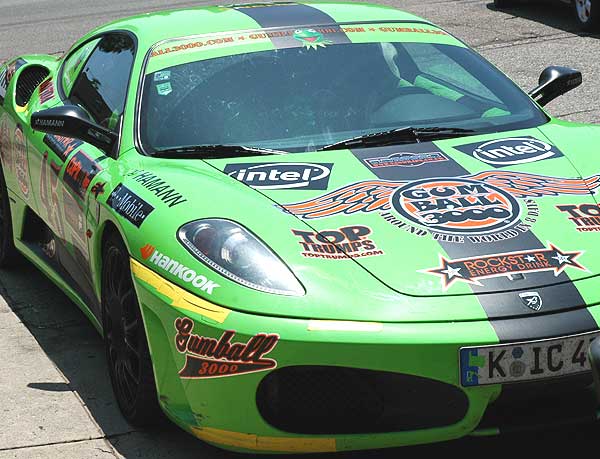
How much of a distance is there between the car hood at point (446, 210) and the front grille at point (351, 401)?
293 millimetres

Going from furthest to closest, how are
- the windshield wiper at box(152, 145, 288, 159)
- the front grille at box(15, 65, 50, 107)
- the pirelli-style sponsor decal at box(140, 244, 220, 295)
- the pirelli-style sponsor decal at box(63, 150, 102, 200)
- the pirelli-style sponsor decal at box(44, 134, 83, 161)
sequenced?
the front grille at box(15, 65, 50, 107)
the pirelli-style sponsor decal at box(44, 134, 83, 161)
the pirelli-style sponsor decal at box(63, 150, 102, 200)
the windshield wiper at box(152, 145, 288, 159)
the pirelli-style sponsor decal at box(140, 244, 220, 295)

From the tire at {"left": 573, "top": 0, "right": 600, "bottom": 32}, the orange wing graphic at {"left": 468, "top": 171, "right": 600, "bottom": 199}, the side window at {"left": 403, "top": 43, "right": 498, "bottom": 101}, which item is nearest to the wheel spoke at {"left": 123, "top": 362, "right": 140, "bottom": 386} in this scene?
the orange wing graphic at {"left": 468, "top": 171, "right": 600, "bottom": 199}

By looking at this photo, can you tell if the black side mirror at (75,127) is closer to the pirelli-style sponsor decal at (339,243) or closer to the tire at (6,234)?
the pirelli-style sponsor decal at (339,243)

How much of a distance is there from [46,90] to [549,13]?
29.6 ft

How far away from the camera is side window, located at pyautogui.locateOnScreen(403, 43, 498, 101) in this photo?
17.3 feet

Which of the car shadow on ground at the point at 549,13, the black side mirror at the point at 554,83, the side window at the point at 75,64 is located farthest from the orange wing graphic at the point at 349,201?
the car shadow on ground at the point at 549,13

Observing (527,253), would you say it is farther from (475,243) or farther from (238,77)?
(238,77)

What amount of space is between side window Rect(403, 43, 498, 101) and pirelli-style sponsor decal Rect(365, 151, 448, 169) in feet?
2.34

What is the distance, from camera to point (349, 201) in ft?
13.8

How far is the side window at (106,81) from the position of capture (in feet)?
17.2

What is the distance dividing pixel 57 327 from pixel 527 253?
2.47 m

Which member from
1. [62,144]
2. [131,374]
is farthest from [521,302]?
[62,144]

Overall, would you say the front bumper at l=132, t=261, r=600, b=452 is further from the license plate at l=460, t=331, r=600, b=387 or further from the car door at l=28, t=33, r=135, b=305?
the car door at l=28, t=33, r=135, b=305

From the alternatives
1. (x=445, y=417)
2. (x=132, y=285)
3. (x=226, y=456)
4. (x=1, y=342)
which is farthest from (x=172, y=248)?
(x=1, y=342)
